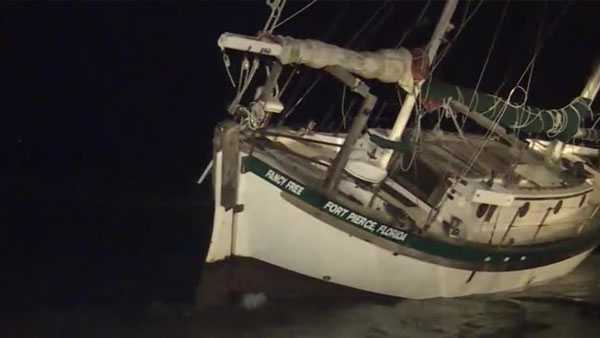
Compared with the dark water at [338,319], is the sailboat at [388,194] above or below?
above

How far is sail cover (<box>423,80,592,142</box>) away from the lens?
12.8 metres

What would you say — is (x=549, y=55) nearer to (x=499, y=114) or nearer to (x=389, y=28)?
(x=389, y=28)

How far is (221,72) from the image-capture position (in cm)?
2430

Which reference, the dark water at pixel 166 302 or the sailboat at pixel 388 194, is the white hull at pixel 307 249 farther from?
the dark water at pixel 166 302

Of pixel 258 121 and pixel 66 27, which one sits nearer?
pixel 258 121

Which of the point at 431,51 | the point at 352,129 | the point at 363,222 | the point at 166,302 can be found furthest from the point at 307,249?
the point at 431,51

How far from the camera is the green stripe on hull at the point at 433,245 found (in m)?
11.8

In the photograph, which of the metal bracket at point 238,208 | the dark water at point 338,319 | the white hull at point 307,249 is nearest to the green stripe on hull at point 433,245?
the white hull at point 307,249

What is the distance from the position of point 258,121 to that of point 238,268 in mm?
2347

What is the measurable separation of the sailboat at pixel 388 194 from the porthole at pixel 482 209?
0.07 feet

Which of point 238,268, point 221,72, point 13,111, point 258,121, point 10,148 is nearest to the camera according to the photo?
point 258,121

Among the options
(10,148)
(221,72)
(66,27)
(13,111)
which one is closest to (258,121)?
(10,148)

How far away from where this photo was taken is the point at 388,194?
43.3 feet

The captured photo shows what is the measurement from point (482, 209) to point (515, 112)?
67.7 inches
